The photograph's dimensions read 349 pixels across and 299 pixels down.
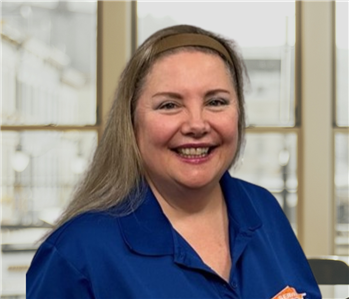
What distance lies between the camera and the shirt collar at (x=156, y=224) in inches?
57.8

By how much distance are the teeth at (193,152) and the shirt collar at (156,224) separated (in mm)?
138

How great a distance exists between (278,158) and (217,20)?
872 mm

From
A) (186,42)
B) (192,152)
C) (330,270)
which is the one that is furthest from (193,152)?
(330,270)

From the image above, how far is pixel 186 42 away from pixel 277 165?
2474mm

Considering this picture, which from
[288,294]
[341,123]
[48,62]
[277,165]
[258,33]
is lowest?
[288,294]

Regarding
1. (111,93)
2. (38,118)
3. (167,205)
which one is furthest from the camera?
(38,118)

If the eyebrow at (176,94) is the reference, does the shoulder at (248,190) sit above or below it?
below

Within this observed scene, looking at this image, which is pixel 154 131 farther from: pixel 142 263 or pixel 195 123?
pixel 142 263

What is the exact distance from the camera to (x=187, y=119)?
148 centimetres

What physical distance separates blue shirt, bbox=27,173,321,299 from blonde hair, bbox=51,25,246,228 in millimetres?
41

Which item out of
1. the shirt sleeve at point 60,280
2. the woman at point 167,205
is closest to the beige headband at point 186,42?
the woman at point 167,205

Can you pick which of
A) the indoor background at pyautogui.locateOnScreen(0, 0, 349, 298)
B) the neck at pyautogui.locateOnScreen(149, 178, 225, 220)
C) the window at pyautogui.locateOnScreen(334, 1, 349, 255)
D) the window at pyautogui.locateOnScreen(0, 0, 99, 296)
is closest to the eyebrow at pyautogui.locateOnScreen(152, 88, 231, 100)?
the neck at pyautogui.locateOnScreen(149, 178, 225, 220)

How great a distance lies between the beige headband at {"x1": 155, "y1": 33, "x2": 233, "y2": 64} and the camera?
1534 mm

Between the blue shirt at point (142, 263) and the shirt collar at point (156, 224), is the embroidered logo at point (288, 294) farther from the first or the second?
the shirt collar at point (156, 224)
